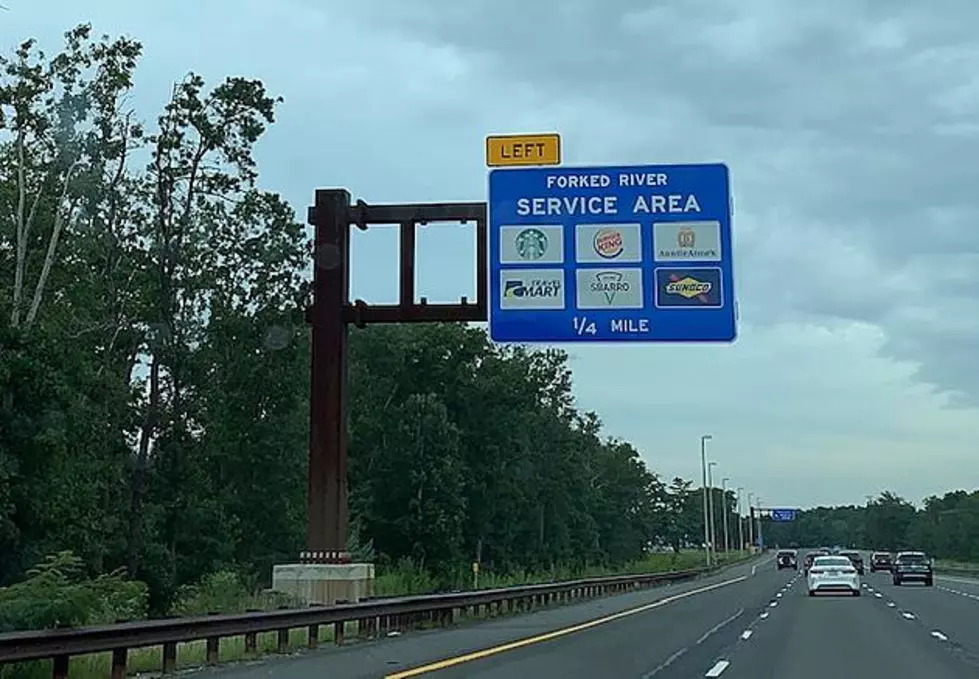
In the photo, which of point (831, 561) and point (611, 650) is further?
point (831, 561)

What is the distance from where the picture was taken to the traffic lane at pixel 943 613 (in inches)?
1088

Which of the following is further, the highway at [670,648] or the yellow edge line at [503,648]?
the highway at [670,648]

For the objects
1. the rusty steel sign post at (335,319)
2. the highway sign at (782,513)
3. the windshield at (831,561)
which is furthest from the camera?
the highway sign at (782,513)

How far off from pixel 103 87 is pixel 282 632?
2964 cm

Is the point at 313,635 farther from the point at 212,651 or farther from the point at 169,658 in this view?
the point at 169,658

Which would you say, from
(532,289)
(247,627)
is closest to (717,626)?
(532,289)

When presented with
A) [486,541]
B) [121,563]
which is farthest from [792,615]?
[486,541]

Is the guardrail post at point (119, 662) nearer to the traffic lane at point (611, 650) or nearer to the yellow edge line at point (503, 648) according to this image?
the yellow edge line at point (503, 648)

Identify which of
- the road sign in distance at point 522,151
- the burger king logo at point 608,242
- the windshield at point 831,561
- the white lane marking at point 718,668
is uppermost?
the road sign in distance at point 522,151

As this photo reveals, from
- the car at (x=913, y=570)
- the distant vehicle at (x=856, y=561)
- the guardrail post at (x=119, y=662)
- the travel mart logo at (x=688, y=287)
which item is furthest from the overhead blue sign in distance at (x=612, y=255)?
the car at (x=913, y=570)

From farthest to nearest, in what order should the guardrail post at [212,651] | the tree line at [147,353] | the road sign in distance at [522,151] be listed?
the tree line at [147,353] → the road sign in distance at [522,151] → the guardrail post at [212,651]

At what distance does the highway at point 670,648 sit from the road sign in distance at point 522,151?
8.60 metres

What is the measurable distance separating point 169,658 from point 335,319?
12.3 metres

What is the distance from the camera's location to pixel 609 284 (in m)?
25.7
